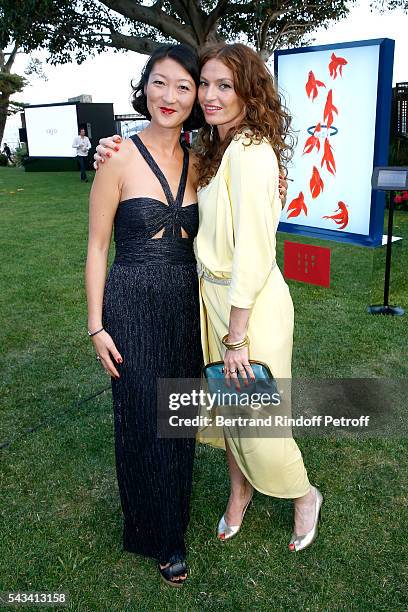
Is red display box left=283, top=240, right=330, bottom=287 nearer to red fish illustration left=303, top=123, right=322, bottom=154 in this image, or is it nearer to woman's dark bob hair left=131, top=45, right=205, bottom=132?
red fish illustration left=303, top=123, right=322, bottom=154

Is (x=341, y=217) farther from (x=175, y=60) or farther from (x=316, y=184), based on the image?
(x=175, y=60)

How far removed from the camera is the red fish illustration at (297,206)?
5.59 metres

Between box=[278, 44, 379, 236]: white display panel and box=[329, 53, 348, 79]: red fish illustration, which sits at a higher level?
box=[329, 53, 348, 79]: red fish illustration

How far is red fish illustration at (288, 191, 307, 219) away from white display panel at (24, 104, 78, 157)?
1843 centimetres

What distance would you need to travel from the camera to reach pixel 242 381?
1.99m

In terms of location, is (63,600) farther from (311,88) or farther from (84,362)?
(311,88)

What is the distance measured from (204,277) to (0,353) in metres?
2.78

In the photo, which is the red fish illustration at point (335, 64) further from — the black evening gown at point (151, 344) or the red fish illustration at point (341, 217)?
the black evening gown at point (151, 344)

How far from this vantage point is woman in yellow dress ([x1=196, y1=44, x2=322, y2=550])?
1799mm

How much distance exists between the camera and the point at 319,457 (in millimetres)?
2920

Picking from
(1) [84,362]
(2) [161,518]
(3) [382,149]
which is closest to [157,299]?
(2) [161,518]

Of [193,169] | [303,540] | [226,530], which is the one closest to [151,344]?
[193,169]

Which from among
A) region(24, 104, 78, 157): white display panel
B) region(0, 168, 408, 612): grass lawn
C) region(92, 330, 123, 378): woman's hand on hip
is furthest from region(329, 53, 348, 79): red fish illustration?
region(24, 104, 78, 157): white display panel

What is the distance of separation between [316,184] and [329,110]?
0.65 m
